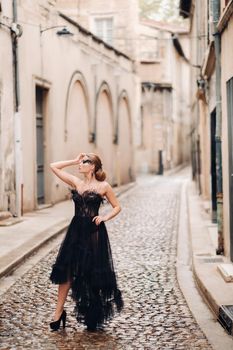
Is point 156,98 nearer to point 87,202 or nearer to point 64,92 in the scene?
point 64,92

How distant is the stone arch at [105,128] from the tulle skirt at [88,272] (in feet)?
59.8

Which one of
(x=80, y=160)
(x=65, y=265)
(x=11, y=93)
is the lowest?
(x=65, y=265)

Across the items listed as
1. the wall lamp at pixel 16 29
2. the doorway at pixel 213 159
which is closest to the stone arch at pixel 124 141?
the wall lamp at pixel 16 29

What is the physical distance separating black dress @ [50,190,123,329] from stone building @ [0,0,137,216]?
27.8ft

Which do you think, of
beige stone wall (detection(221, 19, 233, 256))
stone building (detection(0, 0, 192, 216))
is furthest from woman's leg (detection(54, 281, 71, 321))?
stone building (detection(0, 0, 192, 216))

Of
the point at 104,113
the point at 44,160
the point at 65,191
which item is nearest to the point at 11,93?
the point at 44,160

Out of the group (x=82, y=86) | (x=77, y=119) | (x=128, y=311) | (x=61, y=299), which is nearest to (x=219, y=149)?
(x=128, y=311)

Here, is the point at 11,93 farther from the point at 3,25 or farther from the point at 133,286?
the point at 133,286

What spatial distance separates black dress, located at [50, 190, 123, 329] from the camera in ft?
19.7

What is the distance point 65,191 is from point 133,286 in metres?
12.3

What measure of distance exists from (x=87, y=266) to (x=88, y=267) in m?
0.01

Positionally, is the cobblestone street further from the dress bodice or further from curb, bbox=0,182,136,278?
the dress bodice

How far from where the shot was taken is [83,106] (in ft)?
74.7

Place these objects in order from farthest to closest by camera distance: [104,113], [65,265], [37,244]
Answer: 1. [104,113]
2. [37,244]
3. [65,265]
